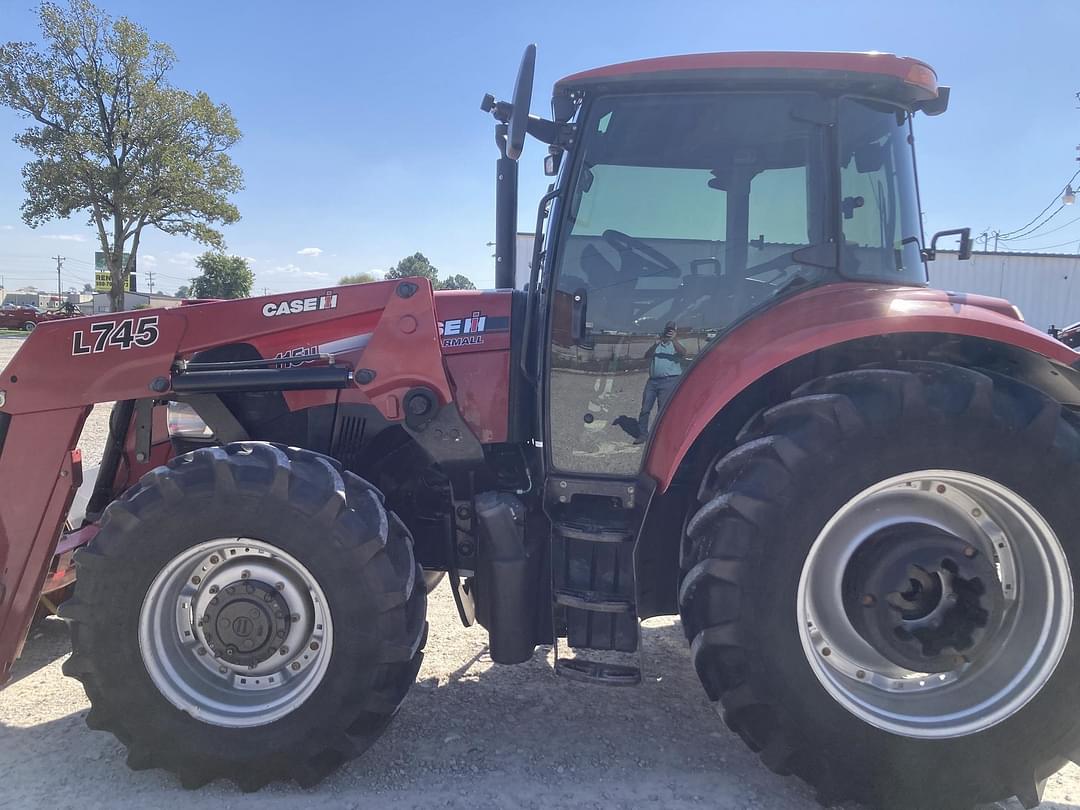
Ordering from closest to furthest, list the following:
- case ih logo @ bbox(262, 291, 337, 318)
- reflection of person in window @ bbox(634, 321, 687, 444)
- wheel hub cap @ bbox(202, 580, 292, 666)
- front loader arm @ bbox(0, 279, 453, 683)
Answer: wheel hub cap @ bbox(202, 580, 292, 666), reflection of person in window @ bbox(634, 321, 687, 444), front loader arm @ bbox(0, 279, 453, 683), case ih logo @ bbox(262, 291, 337, 318)

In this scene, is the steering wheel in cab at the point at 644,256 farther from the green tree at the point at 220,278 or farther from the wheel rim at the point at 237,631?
the green tree at the point at 220,278

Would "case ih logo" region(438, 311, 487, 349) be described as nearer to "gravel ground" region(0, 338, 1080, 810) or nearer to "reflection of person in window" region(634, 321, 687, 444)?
"reflection of person in window" region(634, 321, 687, 444)

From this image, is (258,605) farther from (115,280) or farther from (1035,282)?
(1035,282)

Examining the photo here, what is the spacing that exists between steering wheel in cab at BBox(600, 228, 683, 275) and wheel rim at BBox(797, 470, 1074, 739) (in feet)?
3.39

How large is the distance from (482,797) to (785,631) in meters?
1.15

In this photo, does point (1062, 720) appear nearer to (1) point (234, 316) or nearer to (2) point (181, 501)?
(2) point (181, 501)

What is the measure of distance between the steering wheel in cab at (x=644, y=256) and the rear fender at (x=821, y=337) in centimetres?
33

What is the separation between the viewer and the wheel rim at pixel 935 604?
2275 millimetres

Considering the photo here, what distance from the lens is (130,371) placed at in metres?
2.86

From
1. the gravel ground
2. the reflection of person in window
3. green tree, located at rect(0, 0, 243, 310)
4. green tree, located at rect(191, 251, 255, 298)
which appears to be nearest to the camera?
the gravel ground

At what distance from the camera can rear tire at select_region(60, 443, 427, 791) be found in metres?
2.40

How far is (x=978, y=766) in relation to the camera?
88.6 inches

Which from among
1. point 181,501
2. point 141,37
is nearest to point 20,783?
point 181,501

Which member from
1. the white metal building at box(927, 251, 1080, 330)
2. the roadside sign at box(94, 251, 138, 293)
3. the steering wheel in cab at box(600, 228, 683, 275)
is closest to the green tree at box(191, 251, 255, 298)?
the roadside sign at box(94, 251, 138, 293)
